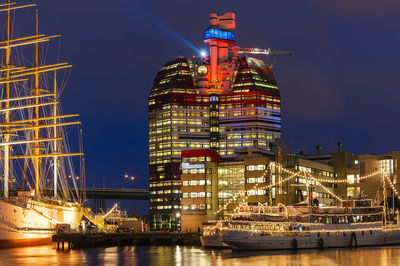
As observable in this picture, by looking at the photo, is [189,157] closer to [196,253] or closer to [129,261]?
[196,253]

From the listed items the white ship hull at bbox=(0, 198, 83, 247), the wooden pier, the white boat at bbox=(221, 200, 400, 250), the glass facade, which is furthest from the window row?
the white boat at bbox=(221, 200, 400, 250)

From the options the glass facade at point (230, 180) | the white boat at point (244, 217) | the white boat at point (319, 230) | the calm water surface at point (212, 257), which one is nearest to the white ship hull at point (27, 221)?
the calm water surface at point (212, 257)

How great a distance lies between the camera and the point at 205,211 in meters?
178

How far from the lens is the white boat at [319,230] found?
106438mm

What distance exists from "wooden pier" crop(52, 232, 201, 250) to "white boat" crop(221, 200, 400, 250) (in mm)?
26671

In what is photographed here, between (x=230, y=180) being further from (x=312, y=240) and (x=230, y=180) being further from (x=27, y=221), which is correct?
(x=312, y=240)

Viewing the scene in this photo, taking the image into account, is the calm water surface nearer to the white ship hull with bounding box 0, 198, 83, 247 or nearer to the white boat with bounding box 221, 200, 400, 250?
the white boat with bounding box 221, 200, 400, 250

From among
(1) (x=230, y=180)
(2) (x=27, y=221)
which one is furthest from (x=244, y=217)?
(1) (x=230, y=180)

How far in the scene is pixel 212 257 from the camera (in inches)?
3799

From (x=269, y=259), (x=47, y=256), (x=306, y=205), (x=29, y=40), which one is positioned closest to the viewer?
(x=269, y=259)

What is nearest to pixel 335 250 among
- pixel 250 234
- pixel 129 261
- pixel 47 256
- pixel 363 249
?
pixel 363 249

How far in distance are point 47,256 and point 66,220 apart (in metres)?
56.5

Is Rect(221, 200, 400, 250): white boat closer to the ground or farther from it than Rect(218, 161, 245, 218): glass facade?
closer to the ground

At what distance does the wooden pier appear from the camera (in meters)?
124
